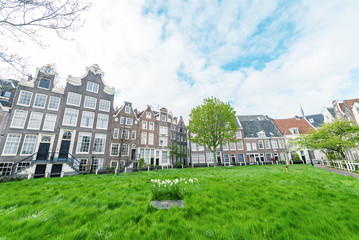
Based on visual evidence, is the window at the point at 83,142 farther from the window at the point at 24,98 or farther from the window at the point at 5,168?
the window at the point at 24,98

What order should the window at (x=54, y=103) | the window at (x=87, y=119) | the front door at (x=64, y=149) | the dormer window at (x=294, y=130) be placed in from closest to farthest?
1. the front door at (x=64, y=149)
2. the window at (x=54, y=103)
3. the window at (x=87, y=119)
4. the dormer window at (x=294, y=130)

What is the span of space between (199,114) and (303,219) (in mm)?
23092

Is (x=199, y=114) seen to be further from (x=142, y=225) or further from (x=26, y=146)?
(x=26, y=146)

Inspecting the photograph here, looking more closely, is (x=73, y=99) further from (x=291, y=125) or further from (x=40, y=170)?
(x=291, y=125)

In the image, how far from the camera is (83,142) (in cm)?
2278

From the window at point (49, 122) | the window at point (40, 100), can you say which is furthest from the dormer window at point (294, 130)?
the window at point (40, 100)

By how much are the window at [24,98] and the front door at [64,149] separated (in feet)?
24.8

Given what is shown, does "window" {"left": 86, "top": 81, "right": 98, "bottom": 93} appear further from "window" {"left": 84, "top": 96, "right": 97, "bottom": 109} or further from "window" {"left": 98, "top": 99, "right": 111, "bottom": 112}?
"window" {"left": 98, "top": 99, "right": 111, "bottom": 112}

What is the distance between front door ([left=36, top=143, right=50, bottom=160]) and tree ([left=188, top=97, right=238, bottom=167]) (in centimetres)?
2341

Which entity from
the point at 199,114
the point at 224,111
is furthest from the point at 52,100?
the point at 224,111

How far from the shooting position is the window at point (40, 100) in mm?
20655

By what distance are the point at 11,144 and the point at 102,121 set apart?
1142 centimetres

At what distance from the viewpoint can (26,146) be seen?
62.2 ft

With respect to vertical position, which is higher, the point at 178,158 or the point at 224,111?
the point at 224,111
